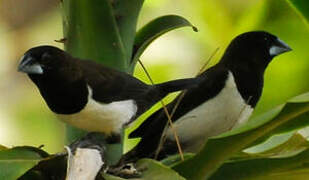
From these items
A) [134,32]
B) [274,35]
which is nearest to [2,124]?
[274,35]

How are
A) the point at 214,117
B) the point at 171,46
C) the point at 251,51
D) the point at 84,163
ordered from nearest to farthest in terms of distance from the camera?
the point at 84,163 → the point at 214,117 → the point at 251,51 → the point at 171,46

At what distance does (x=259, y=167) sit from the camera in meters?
0.98

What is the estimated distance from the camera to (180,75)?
6.24 feet

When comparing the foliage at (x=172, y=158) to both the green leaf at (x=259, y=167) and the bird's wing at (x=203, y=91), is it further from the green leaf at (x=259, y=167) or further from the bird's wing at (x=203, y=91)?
the bird's wing at (x=203, y=91)

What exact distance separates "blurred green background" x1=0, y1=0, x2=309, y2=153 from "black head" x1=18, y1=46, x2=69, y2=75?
376 millimetres

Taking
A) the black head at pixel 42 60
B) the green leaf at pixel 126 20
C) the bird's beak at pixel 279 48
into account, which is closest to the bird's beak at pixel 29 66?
the black head at pixel 42 60

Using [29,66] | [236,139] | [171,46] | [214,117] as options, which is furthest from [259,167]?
[171,46]

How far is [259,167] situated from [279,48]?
19.8 inches

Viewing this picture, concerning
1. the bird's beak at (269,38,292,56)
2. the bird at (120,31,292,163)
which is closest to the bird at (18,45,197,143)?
the bird at (120,31,292,163)

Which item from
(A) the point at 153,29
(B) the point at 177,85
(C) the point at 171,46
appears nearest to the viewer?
(A) the point at 153,29

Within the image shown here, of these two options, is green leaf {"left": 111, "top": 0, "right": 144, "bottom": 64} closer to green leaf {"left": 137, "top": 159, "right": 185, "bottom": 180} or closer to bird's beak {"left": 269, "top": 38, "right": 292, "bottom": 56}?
green leaf {"left": 137, "top": 159, "right": 185, "bottom": 180}

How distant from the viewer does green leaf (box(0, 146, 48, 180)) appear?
90 cm

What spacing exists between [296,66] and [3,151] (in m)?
0.69

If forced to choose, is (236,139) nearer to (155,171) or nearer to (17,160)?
(155,171)
